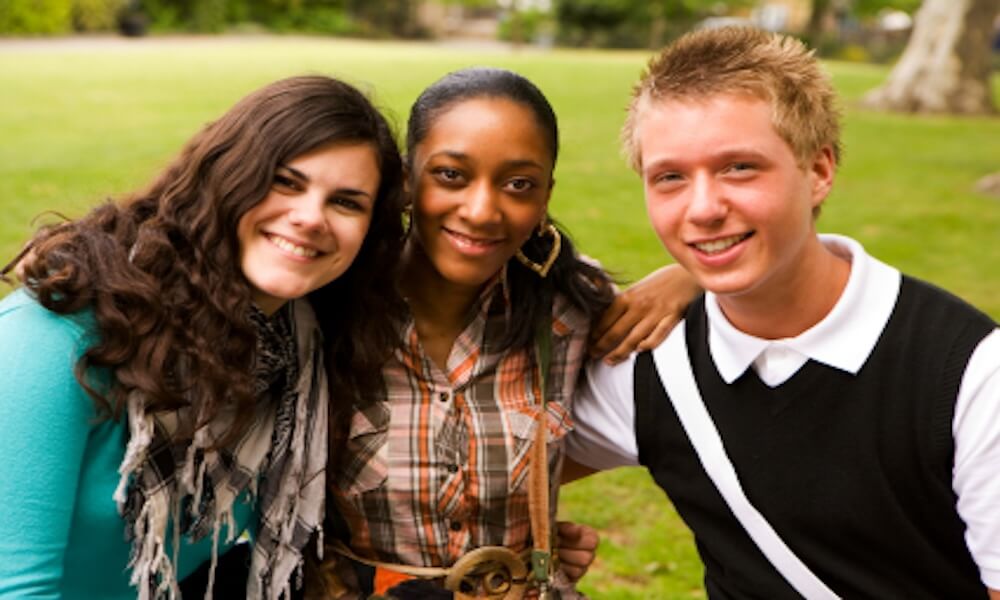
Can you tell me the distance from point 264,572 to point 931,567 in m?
1.65

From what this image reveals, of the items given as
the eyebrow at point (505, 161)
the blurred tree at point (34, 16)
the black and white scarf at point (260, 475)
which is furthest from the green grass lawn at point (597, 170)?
the blurred tree at point (34, 16)

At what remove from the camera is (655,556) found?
15.0 ft

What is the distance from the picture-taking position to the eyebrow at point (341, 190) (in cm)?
249

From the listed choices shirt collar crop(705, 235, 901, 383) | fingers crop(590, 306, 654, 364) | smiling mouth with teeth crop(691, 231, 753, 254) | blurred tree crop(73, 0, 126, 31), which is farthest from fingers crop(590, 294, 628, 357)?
blurred tree crop(73, 0, 126, 31)

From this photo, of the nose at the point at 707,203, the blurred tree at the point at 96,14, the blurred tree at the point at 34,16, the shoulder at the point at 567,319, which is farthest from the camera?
the blurred tree at the point at 96,14

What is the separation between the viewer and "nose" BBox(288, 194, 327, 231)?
2.47 metres

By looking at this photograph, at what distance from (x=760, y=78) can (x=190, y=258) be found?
Answer: 53.4 inches

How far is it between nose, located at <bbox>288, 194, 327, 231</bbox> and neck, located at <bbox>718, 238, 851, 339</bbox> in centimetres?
100

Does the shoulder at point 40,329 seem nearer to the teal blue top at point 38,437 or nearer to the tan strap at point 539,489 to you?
the teal blue top at point 38,437

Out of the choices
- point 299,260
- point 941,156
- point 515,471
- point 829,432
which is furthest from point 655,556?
point 941,156

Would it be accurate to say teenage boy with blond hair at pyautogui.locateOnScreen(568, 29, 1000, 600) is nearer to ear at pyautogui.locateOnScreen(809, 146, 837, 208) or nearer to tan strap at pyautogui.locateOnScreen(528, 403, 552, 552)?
ear at pyautogui.locateOnScreen(809, 146, 837, 208)

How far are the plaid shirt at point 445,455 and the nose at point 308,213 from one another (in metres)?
0.47

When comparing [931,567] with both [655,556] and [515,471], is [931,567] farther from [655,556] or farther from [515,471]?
[655,556]

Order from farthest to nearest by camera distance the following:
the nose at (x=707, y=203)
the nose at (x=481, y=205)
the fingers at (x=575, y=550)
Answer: the fingers at (x=575, y=550), the nose at (x=481, y=205), the nose at (x=707, y=203)
